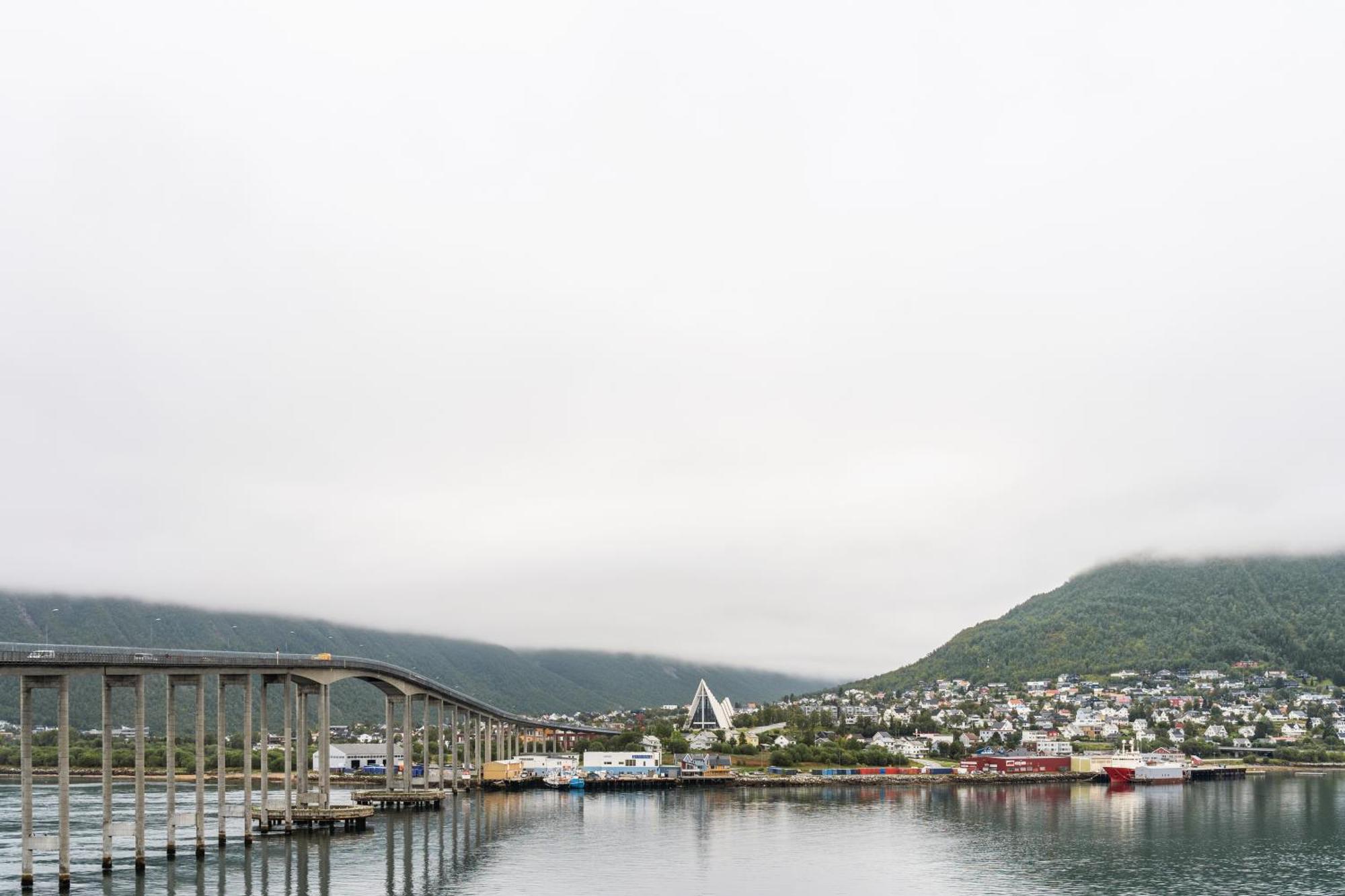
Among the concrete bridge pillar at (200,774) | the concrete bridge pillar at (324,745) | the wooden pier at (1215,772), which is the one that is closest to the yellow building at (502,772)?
the concrete bridge pillar at (324,745)

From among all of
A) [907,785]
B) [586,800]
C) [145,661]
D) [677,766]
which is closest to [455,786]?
[586,800]

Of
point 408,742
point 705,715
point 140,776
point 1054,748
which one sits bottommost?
point 1054,748

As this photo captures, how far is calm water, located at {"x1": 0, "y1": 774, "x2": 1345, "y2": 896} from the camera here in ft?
162

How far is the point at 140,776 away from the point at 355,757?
77.2m

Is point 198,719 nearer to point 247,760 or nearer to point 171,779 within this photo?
point 171,779

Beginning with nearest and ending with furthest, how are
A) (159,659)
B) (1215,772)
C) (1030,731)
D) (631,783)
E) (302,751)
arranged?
(159,659)
(302,751)
(631,783)
(1215,772)
(1030,731)

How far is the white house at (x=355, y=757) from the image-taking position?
122 m

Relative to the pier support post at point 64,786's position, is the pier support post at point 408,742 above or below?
below

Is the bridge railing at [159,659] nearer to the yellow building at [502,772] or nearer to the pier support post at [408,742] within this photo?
the pier support post at [408,742]

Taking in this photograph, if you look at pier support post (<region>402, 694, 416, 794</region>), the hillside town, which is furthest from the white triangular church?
pier support post (<region>402, 694, 416, 794</region>)

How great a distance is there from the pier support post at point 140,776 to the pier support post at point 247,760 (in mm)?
9440

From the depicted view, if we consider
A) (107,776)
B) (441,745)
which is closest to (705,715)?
(441,745)

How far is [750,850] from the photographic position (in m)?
61.4

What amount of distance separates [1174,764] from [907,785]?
39598mm
